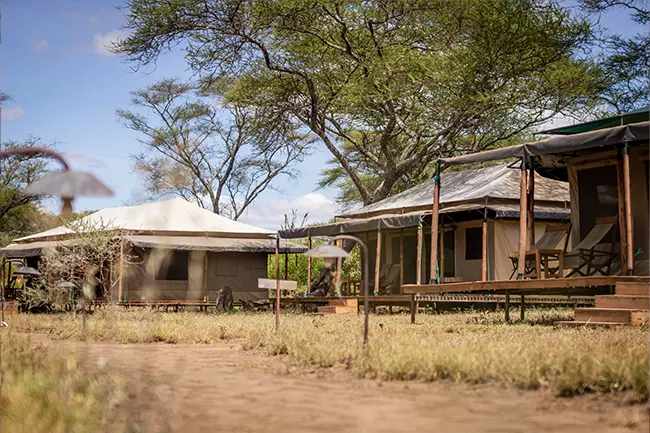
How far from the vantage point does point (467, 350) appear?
729 cm

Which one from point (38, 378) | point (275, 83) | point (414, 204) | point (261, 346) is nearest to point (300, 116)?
point (275, 83)

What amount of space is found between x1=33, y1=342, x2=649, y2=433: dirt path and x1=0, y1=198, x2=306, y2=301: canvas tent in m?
15.7

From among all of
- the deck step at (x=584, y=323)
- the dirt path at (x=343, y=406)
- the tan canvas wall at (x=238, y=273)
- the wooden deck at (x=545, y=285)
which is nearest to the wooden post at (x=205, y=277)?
the tan canvas wall at (x=238, y=273)

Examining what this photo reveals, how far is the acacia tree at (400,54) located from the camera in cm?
2100

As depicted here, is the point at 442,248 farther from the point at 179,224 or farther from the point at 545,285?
the point at 179,224

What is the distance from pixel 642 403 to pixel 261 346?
500 centimetres

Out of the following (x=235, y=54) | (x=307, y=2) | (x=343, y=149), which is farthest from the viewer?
(x=343, y=149)

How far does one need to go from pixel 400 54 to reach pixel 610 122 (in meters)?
10.3

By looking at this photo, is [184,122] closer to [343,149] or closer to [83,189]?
[343,149]

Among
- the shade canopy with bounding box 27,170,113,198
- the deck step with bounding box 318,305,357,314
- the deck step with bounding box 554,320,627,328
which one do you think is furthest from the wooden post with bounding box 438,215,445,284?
the shade canopy with bounding box 27,170,113,198

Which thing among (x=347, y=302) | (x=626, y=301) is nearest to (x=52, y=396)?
(x=626, y=301)

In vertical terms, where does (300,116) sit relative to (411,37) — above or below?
below

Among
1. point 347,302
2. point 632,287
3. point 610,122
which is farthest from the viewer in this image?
point 347,302

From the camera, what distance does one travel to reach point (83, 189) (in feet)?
10.5
